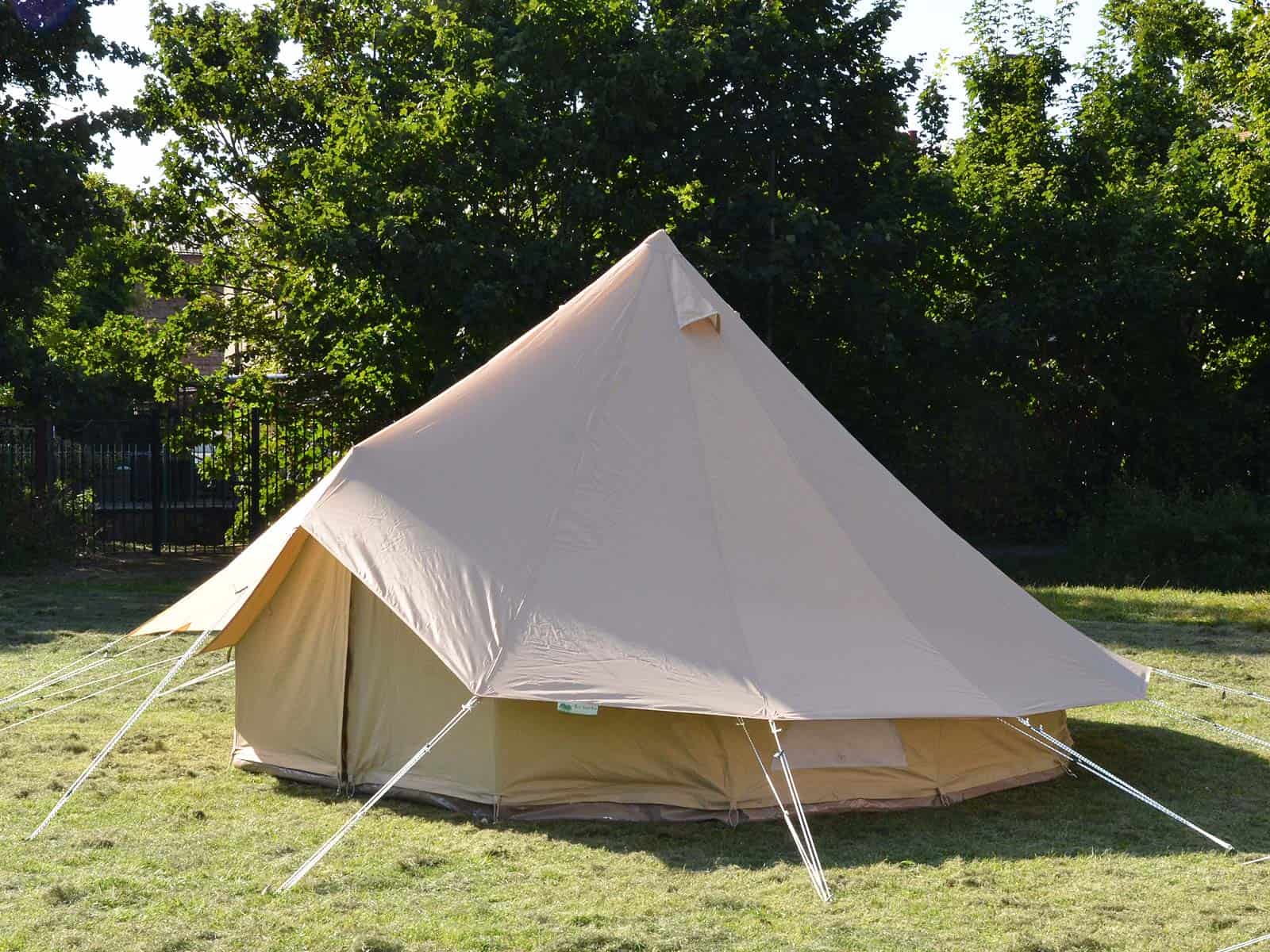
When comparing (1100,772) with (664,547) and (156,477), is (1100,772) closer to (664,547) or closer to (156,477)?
(664,547)

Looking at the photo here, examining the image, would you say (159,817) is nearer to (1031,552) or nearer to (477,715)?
(477,715)

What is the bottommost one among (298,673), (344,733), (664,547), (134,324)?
(344,733)

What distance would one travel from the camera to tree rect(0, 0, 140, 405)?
698 inches

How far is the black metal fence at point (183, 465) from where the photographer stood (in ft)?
63.0

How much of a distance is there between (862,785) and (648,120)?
40.2 ft

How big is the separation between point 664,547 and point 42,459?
47.3 feet

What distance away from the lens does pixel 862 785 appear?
265 inches

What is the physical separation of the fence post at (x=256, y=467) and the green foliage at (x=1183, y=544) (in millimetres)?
10785

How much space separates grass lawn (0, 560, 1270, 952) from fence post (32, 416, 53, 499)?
11.2 meters

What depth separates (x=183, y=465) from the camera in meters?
20.4

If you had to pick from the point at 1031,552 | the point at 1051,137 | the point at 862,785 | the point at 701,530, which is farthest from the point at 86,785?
the point at 1051,137

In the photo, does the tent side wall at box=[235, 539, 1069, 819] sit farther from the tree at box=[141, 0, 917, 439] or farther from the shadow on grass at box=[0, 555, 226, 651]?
the tree at box=[141, 0, 917, 439]

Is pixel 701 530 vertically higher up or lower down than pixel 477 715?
higher up

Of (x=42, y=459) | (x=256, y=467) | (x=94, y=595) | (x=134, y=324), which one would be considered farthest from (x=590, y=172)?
(x=134, y=324)
